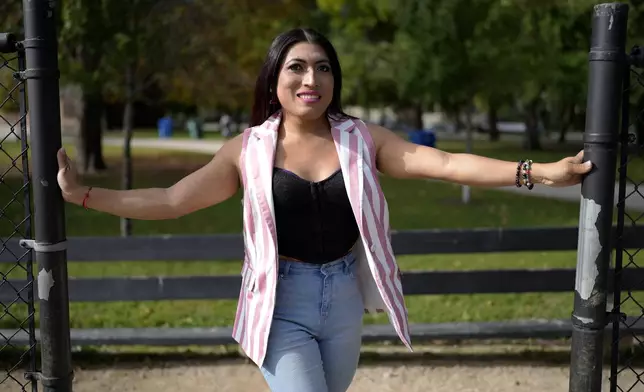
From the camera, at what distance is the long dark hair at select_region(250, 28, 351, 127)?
2.45 metres

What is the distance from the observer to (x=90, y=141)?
766 inches

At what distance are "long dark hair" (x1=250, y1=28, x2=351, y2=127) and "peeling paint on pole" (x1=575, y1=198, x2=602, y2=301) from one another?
3.08ft

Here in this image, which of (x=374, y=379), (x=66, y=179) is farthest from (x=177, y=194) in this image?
(x=374, y=379)

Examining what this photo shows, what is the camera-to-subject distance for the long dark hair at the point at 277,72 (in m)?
2.45

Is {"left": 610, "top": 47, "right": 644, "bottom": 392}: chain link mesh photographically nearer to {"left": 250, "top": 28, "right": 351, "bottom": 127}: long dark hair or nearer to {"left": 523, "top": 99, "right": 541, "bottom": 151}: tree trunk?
{"left": 250, "top": 28, "right": 351, "bottom": 127}: long dark hair

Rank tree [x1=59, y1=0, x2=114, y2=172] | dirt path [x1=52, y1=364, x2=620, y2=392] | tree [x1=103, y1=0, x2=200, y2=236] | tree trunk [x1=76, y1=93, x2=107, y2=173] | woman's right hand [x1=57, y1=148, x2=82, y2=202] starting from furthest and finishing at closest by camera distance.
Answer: tree trunk [x1=76, y1=93, x2=107, y2=173]
tree [x1=103, y1=0, x2=200, y2=236]
tree [x1=59, y1=0, x2=114, y2=172]
dirt path [x1=52, y1=364, x2=620, y2=392]
woman's right hand [x1=57, y1=148, x2=82, y2=202]

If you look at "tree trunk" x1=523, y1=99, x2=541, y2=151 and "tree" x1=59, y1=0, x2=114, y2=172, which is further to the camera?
"tree trunk" x1=523, y1=99, x2=541, y2=151

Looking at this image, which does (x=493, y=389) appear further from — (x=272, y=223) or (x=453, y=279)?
(x=272, y=223)

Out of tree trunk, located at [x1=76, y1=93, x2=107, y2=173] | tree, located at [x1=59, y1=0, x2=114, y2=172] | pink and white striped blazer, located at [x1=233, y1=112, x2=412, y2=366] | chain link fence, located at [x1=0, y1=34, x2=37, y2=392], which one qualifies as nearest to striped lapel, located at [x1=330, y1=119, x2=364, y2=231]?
pink and white striped blazer, located at [x1=233, y1=112, x2=412, y2=366]

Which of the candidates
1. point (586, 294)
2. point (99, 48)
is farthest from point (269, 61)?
point (99, 48)

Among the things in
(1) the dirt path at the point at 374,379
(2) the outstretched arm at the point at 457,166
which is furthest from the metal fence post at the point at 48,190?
(1) the dirt path at the point at 374,379

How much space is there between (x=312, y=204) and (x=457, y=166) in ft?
1.75

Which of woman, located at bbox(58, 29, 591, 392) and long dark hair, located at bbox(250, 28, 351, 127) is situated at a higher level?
long dark hair, located at bbox(250, 28, 351, 127)

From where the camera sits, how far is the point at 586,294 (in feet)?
8.40
